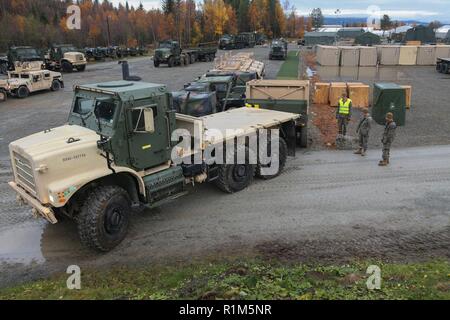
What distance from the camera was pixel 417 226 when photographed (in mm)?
7785

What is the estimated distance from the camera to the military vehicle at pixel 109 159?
6715mm

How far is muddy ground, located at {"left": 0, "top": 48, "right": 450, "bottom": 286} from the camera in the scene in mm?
7043

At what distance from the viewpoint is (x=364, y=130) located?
38.6ft

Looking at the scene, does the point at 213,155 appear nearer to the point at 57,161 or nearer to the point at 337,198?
the point at 337,198

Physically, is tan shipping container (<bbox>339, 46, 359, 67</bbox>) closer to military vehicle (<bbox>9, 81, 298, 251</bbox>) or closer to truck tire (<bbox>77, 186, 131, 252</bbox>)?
military vehicle (<bbox>9, 81, 298, 251</bbox>)

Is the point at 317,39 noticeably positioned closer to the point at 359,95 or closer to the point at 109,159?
the point at 359,95

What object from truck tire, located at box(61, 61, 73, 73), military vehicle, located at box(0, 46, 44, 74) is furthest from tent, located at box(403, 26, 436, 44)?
military vehicle, located at box(0, 46, 44, 74)

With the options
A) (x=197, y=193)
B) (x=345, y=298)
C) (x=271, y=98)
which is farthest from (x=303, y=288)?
(x=271, y=98)

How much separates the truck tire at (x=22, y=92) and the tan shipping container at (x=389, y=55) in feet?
107

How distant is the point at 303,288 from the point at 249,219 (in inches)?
111

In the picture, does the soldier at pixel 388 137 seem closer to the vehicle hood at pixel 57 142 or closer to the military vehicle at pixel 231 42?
the vehicle hood at pixel 57 142

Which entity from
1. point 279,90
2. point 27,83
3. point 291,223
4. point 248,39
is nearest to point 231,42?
point 248,39

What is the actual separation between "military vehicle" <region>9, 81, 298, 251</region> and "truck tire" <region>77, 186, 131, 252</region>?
0.05ft

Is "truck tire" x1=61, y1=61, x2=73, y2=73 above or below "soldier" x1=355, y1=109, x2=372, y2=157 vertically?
above
